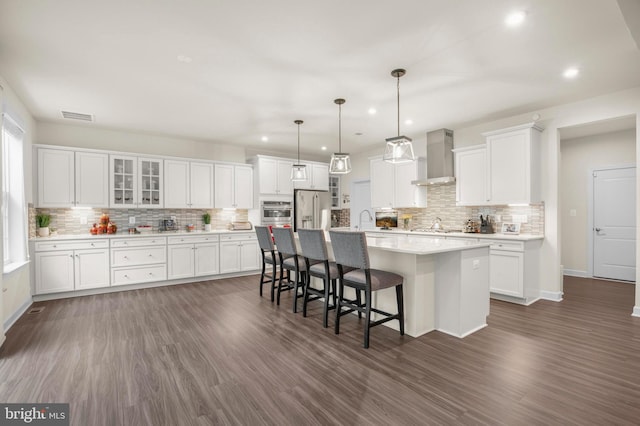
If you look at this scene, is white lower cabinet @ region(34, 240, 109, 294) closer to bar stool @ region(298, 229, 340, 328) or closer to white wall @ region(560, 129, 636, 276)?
bar stool @ region(298, 229, 340, 328)

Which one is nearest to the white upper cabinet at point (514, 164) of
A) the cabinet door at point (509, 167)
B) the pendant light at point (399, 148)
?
the cabinet door at point (509, 167)

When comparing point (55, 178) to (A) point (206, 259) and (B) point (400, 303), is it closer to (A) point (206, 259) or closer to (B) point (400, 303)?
(A) point (206, 259)

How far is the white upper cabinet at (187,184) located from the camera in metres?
5.71

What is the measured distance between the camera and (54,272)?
450 centimetres

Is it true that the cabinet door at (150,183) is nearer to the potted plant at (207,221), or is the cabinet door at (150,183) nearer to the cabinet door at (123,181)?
the cabinet door at (123,181)

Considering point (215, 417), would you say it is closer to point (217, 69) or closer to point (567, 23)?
point (217, 69)

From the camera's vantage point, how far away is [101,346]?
9.69 ft

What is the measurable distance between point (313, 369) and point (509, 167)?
3985mm

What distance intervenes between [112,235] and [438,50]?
518 cm

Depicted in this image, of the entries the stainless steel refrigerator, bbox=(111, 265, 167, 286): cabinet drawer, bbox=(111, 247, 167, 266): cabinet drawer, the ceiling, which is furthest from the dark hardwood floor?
the stainless steel refrigerator

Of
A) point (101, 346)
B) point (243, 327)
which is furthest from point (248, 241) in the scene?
point (101, 346)

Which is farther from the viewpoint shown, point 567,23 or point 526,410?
point 567,23

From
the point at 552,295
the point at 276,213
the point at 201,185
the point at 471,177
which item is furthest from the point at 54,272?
the point at 552,295

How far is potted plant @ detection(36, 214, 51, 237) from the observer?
186 inches
